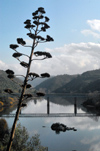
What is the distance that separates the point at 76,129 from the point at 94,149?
63.3 feet

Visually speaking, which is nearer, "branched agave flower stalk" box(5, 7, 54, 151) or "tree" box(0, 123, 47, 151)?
"branched agave flower stalk" box(5, 7, 54, 151)

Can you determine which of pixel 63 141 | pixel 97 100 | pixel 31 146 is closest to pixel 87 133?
pixel 63 141

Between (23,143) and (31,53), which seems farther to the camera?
(23,143)

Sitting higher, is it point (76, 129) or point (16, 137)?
point (76, 129)

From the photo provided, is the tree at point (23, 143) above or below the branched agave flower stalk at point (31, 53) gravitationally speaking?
below

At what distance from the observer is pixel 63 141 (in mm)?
49156

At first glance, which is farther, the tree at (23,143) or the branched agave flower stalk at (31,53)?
the tree at (23,143)

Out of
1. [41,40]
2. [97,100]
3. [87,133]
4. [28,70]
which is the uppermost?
[97,100]

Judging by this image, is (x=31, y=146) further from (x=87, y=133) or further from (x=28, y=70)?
(x=87, y=133)

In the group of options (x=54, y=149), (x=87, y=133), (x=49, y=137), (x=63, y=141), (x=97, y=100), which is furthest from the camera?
(x=97, y=100)

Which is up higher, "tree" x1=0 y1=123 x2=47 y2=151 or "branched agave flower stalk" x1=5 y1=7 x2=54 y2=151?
"branched agave flower stalk" x1=5 y1=7 x2=54 y2=151

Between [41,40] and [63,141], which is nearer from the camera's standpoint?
[41,40]

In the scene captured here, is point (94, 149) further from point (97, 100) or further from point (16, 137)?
point (97, 100)

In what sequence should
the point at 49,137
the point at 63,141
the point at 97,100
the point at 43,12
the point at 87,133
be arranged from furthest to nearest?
the point at 97,100 < the point at 87,133 < the point at 49,137 < the point at 63,141 < the point at 43,12
